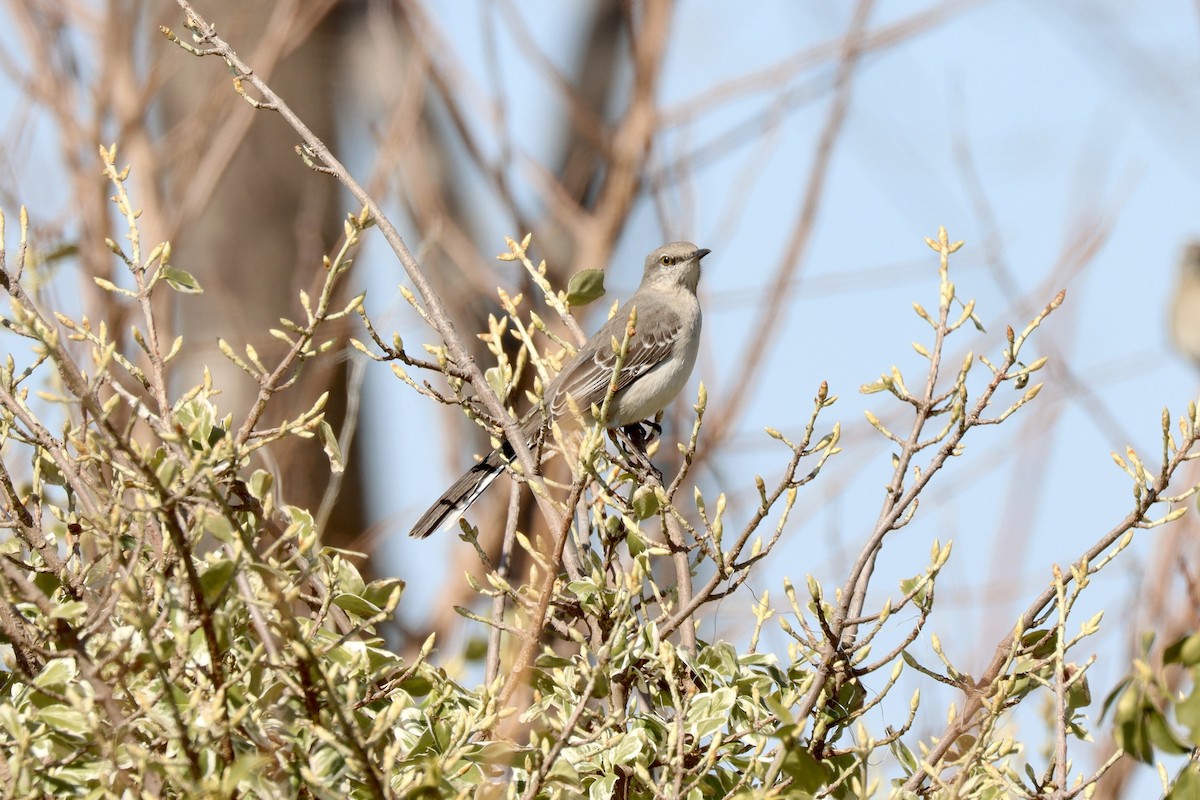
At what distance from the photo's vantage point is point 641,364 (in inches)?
203

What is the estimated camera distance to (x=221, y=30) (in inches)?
248

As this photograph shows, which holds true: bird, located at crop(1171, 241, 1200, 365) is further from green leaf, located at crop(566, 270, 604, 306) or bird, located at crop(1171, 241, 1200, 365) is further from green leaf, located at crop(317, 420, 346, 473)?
green leaf, located at crop(317, 420, 346, 473)

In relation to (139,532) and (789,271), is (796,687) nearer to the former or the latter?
(139,532)

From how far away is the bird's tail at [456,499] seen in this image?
3807mm

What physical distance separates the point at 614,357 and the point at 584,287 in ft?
6.59

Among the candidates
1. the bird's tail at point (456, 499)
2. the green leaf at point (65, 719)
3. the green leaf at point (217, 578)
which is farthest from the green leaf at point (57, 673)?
the bird's tail at point (456, 499)

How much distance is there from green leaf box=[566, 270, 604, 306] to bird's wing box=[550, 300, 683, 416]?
123 centimetres

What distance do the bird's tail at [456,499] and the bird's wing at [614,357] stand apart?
0.43 metres

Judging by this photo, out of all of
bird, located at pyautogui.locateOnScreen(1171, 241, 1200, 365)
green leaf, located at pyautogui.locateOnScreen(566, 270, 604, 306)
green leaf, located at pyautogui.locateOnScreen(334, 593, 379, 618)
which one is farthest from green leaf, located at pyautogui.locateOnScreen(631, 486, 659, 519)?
bird, located at pyautogui.locateOnScreen(1171, 241, 1200, 365)

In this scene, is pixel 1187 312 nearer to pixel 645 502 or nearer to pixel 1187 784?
pixel 645 502

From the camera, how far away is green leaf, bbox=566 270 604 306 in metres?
2.85

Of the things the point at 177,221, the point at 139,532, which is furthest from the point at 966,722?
the point at 177,221

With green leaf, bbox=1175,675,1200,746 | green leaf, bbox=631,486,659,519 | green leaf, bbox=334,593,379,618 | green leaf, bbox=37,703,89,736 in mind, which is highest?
green leaf, bbox=631,486,659,519

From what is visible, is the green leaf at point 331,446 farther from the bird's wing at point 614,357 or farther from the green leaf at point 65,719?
the bird's wing at point 614,357
